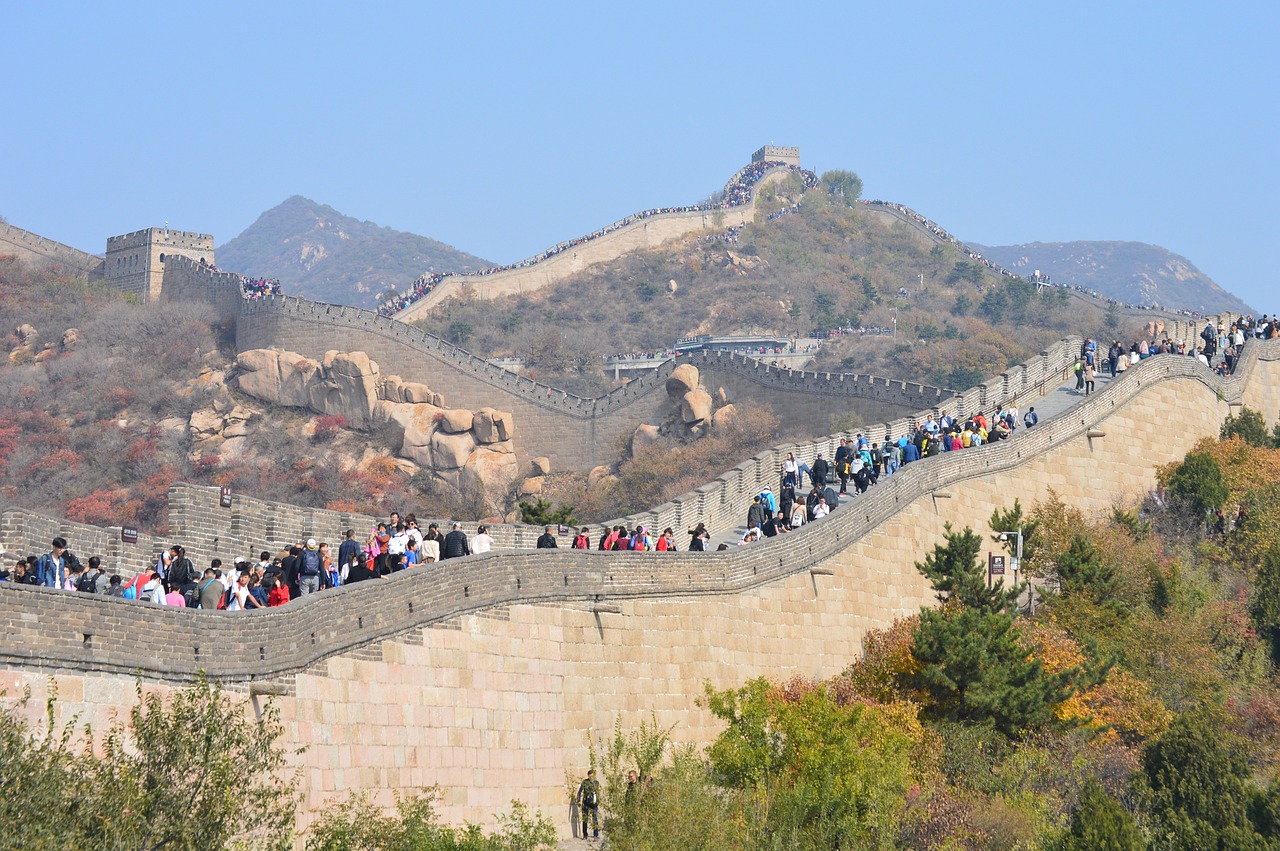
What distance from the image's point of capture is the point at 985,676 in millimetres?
24359

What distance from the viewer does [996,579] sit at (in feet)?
102

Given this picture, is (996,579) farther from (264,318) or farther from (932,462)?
(264,318)

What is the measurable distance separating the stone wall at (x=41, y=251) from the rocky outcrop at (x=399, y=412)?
51.6 ft

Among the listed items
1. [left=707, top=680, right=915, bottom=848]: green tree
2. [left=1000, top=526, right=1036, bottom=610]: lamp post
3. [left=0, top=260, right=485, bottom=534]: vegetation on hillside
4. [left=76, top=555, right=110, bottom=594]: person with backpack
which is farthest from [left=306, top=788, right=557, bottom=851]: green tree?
[left=0, top=260, right=485, bottom=534]: vegetation on hillside

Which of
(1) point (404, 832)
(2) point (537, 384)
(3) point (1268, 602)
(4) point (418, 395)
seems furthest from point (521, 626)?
(2) point (537, 384)

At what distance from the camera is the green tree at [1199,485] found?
3644cm

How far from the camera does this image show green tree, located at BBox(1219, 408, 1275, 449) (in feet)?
132

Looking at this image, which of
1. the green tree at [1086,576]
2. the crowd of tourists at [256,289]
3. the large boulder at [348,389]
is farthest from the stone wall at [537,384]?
the green tree at [1086,576]

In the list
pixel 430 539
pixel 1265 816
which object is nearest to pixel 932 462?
pixel 1265 816

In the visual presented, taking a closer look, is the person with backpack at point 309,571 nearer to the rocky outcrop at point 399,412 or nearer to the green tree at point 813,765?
the green tree at point 813,765

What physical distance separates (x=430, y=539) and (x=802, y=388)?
31921mm

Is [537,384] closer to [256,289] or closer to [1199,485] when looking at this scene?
[256,289]

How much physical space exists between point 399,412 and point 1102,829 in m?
38.2

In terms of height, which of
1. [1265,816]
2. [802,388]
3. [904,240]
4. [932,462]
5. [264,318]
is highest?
[904,240]
